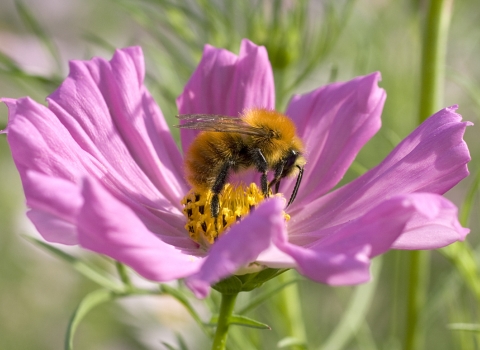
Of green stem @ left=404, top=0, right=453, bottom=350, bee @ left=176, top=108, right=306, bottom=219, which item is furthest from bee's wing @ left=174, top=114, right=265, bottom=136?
green stem @ left=404, top=0, right=453, bottom=350

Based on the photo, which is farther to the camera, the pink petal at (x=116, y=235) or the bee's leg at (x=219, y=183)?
the bee's leg at (x=219, y=183)

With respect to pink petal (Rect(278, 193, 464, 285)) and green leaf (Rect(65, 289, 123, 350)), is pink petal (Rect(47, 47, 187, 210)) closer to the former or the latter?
green leaf (Rect(65, 289, 123, 350))

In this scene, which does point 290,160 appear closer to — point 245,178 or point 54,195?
point 245,178

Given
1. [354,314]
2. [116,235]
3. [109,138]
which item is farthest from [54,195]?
[354,314]

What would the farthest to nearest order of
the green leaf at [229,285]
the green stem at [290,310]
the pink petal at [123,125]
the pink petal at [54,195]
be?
the green stem at [290,310]
the pink petal at [123,125]
the green leaf at [229,285]
the pink petal at [54,195]

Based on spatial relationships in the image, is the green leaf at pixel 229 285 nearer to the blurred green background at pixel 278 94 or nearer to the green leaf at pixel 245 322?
the green leaf at pixel 245 322

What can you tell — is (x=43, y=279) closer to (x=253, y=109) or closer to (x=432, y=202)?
(x=253, y=109)

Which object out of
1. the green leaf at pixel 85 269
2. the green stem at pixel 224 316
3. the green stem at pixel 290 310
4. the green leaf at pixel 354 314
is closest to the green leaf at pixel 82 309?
the green leaf at pixel 85 269

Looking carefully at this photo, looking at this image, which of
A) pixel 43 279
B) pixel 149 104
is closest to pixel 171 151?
pixel 149 104
